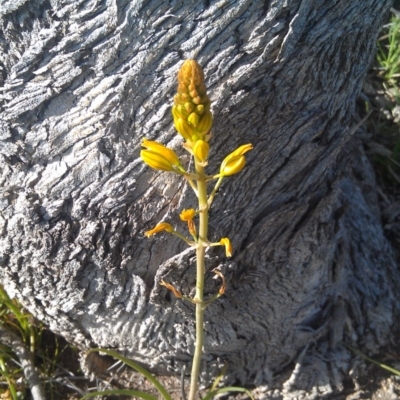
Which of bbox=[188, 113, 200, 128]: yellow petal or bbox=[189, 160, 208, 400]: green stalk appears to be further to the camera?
bbox=[189, 160, 208, 400]: green stalk

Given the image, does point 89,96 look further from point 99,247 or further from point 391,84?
point 391,84

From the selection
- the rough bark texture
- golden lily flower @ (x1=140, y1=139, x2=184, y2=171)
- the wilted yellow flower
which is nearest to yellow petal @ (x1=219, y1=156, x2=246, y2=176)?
the wilted yellow flower

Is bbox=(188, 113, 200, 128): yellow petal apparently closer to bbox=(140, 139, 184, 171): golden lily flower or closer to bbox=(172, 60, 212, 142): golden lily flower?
bbox=(172, 60, 212, 142): golden lily flower

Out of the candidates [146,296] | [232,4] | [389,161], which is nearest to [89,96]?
[232,4]

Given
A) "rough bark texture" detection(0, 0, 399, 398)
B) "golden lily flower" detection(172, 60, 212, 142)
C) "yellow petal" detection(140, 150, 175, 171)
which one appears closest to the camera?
"golden lily flower" detection(172, 60, 212, 142)

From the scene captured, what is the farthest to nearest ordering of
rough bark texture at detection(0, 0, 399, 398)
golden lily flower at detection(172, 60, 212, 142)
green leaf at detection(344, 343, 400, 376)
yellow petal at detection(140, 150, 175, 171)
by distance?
green leaf at detection(344, 343, 400, 376)
rough bark texture at detection(0, 0, 399, 398)
yellow petal at detection(140, 150, 175, 171)
golden lily flower at detection(172, 60, 212, 142)

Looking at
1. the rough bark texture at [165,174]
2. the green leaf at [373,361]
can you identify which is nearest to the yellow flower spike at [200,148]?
the rough bark texture at [165,174]

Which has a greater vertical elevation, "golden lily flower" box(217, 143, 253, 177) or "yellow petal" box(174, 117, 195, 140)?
"yellow petal" box(174, 117, 195, 140)

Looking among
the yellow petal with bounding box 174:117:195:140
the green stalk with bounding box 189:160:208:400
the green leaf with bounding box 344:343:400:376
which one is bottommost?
the green leaf with bounding box 344:343:400:376
